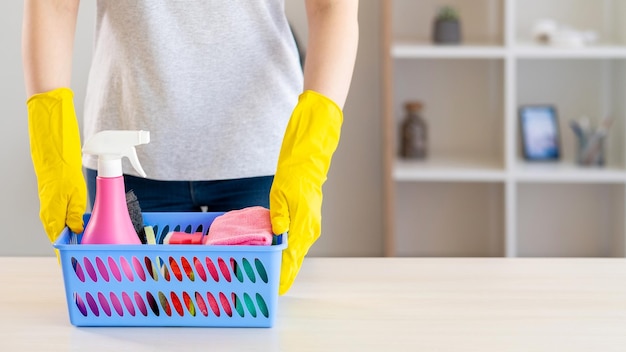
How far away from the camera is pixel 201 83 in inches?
56.2

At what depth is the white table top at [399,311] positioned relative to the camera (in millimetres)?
962

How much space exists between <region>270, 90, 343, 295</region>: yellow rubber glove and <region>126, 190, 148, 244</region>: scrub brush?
16cm

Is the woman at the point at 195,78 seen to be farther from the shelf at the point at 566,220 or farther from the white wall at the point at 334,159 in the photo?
the shelf at the point at 566,220

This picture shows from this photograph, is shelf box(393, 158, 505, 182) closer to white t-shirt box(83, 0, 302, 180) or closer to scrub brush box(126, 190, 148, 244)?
white t-shirt box(83, 0, 302, 180)

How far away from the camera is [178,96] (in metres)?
1.43

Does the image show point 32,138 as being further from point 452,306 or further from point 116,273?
point 452,306

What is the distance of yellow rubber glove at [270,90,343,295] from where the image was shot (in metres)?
1.10

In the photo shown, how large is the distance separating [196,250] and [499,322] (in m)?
0.36

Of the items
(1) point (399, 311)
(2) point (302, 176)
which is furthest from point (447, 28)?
(1) point (399, 311)

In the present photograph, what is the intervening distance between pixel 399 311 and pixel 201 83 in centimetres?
56

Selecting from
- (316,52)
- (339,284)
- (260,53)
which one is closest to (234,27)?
(260,53)

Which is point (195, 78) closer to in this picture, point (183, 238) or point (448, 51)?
point (183, 238)

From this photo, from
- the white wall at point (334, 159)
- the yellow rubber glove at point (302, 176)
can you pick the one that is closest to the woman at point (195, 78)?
the yellow rubber glove at point (302, 176)

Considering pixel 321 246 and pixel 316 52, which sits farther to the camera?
pixel 321 246
